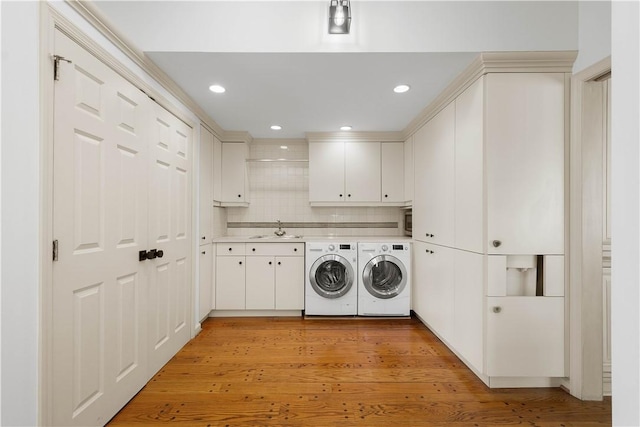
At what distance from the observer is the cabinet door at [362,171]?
392 centimetres

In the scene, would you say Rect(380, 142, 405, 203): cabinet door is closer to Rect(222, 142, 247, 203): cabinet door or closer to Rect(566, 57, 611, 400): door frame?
Rect(222, 142, 247, 203): cabinet door

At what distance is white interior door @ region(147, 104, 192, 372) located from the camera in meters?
2.21

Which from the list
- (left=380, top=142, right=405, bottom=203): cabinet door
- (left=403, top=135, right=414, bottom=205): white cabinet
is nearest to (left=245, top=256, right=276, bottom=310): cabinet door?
(left=380, top=142, right=405, bottom=203): cabinet door

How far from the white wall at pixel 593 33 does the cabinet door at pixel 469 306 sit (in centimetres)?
138

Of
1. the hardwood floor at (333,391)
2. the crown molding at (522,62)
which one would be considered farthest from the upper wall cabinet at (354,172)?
the crown molding at (522,62)

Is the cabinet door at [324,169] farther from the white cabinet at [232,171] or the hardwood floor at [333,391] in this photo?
the hardwood floor at [333,391]

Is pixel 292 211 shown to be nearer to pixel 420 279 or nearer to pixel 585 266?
pixel 420 279

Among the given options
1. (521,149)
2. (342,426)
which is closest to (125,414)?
(342,426)

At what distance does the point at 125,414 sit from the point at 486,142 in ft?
9.05

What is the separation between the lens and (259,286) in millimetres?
3566

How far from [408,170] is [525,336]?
7.04 feet

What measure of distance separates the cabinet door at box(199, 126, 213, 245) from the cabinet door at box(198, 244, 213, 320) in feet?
0.38

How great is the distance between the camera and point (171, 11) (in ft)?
6.57
